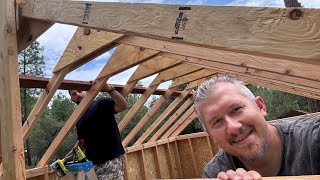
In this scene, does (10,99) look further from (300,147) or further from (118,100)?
Answer: (300,147)

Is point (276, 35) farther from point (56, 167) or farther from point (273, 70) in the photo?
point (56, 167)

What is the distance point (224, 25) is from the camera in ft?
3.79

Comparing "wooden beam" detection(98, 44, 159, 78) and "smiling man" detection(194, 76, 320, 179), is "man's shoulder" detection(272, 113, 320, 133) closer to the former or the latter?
"smiling man" detection(194, 76, 320, 179)

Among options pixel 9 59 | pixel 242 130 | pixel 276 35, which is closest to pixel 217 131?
pixel 242 130

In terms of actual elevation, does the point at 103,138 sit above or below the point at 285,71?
below

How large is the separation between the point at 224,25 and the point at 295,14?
0.82 ft

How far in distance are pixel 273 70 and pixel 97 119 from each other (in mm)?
2125

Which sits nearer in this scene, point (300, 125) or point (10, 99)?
point (300, 125)

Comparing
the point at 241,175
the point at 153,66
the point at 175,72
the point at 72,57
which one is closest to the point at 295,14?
the point at 241,175

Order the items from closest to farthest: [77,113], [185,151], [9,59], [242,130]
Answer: [242,130]
[9,59]
[77,113]
[185,151]

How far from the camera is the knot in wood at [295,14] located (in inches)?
38.6

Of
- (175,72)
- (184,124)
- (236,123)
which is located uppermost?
(175,72)

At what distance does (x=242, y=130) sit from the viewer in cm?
134

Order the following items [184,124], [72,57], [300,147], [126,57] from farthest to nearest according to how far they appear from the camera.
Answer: [184,124], [126,57], [72,57], [300,147]
